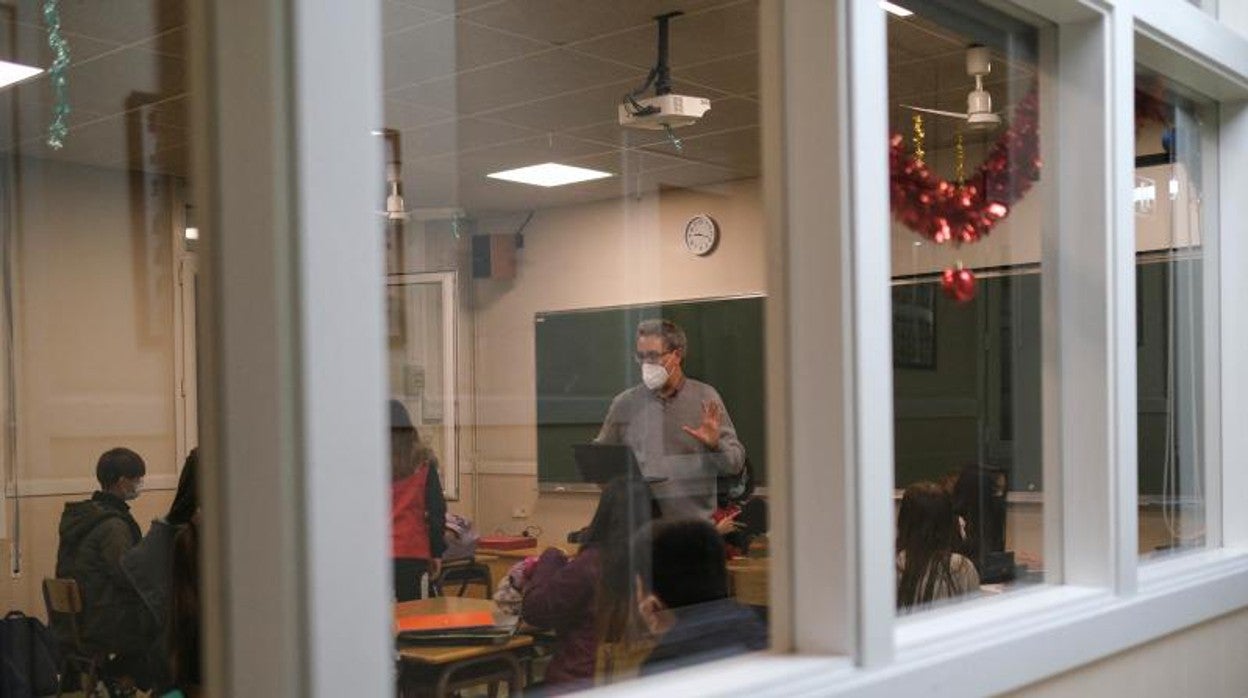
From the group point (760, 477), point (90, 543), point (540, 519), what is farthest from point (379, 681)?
point (540, 519)

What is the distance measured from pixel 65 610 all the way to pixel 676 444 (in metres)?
2.41

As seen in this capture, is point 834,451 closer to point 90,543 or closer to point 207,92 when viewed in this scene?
point 207,92

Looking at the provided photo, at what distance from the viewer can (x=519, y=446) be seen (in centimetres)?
820

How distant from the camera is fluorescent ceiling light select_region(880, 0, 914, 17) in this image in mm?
2586

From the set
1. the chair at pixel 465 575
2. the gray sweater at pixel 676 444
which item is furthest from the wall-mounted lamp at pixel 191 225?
the chair at pixel 465 575

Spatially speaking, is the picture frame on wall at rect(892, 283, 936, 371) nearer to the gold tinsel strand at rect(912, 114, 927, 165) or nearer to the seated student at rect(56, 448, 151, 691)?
the gold tinsel strand at rect(912, 114, 927, 165)

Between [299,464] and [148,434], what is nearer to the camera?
[299,464]

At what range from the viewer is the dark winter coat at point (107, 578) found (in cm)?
491

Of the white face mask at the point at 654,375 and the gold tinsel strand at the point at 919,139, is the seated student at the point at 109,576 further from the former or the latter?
the gold tinsel strand at the point at 919,139

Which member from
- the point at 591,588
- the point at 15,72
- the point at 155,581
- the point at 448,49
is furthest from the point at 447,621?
the point at 15,72

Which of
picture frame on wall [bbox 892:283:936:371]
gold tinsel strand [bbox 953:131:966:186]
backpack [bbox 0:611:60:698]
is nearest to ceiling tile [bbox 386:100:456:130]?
backpack [bbox 0:611:60:698]

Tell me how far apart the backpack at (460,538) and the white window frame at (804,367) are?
2.36m

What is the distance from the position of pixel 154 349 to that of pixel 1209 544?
19.2 feet

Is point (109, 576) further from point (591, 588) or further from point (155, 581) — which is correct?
point (591, 588)
